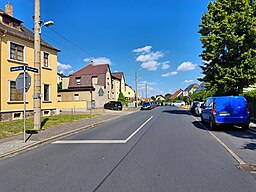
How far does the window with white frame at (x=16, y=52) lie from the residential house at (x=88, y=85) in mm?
21779

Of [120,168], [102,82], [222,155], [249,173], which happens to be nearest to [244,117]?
[222,155]

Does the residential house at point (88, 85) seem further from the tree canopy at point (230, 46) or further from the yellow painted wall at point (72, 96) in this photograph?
the tree canopy at point (230, 46)

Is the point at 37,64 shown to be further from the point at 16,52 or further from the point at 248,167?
the point at 248,167

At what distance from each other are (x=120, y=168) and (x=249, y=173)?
2.83 meters

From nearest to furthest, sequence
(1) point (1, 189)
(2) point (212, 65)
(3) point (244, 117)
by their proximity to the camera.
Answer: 1. (1) point (1, 189)
2. (3) point (244, 117)
3. (2) point (212, 65)

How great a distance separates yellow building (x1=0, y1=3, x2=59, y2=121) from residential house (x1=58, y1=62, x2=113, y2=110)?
18.1 metres

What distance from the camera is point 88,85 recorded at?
158 feet

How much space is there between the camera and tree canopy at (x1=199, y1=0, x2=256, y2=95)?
20656 millimetres

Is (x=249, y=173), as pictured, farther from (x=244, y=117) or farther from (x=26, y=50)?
(x=26, y=50)

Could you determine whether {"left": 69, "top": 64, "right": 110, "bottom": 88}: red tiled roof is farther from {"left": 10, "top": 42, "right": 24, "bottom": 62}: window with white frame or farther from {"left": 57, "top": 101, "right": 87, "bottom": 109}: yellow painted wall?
{"left": 10, "top": 42, "right": 24, "bottom": 62}: window with white frame

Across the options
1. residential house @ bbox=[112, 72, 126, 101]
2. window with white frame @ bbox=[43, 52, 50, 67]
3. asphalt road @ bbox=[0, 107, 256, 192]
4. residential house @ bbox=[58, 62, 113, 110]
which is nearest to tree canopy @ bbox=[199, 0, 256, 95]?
asphalt road @ bbox=[0, 107, 256, 192]

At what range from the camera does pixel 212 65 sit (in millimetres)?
23078

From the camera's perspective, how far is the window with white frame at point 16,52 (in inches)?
763

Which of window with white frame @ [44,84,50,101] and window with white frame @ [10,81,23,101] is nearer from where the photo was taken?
window with white frame @ [10,81,23,101]
